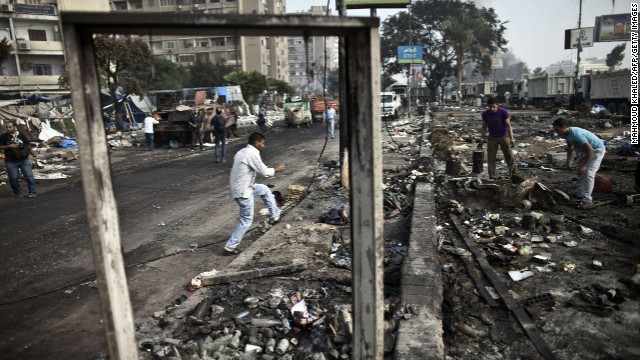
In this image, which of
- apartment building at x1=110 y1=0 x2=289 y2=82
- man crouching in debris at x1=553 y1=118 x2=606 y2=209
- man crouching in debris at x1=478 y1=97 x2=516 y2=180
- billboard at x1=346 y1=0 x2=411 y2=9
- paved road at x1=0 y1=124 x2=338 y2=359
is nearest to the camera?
paved road at x1=0 y1=124 x2=338 y2=359

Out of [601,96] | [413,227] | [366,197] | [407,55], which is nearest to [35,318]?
[366,197]

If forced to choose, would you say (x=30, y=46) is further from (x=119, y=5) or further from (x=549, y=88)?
(x=549, y=88)

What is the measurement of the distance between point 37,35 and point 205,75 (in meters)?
18.4

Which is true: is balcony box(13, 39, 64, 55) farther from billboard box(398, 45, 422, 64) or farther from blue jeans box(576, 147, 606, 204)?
blue jeans box(576, 147, 606, 204)

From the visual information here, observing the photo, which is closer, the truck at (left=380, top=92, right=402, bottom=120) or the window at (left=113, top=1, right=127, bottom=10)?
the truck at (left=380, top=92, right=402, bottom=120)

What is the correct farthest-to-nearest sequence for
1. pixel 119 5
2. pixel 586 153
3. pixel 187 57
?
pixel 187 57
pixel 119 5
pixel 586 153

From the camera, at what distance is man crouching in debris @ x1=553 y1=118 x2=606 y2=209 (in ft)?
23.0

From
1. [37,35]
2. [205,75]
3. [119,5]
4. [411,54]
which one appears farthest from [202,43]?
[411,54]

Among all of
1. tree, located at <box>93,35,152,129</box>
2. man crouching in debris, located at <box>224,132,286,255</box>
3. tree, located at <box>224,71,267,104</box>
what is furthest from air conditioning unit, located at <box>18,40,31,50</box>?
man crouching in debris, located at <box>224,132,286,255</box>

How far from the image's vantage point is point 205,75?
176ft

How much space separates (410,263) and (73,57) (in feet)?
12.8

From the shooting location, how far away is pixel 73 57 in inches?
77.4

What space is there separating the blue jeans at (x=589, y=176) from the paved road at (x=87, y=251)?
575cm

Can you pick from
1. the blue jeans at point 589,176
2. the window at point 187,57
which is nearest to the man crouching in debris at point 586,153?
the blue jeans at point 589,176
